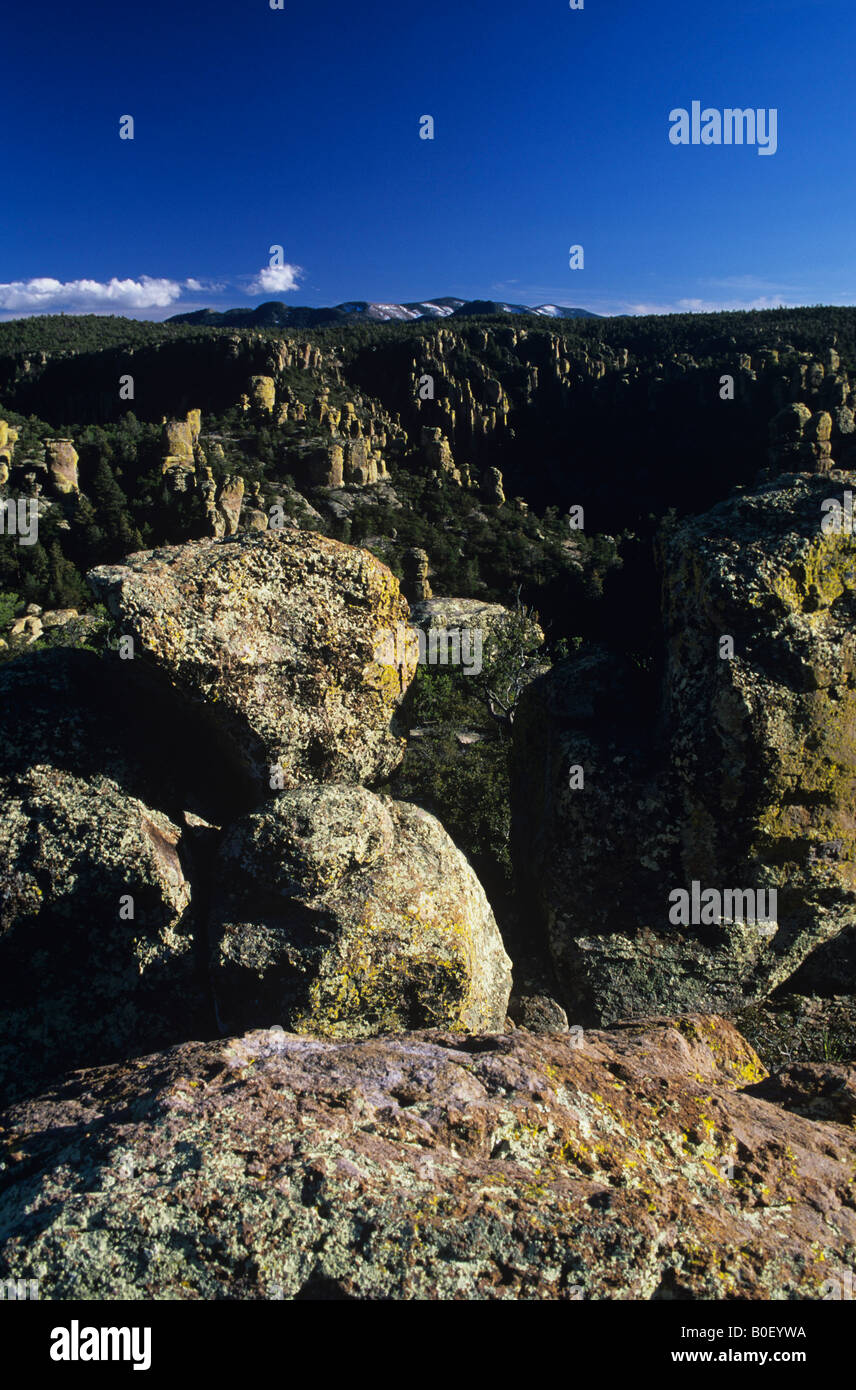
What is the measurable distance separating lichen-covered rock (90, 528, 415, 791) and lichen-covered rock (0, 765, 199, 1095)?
130 centimetres

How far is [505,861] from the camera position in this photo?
27.8ft

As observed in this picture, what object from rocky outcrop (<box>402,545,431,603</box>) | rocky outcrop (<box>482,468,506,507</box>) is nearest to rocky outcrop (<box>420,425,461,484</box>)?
rocky outcrop (<box>482,468,506,507</box>)

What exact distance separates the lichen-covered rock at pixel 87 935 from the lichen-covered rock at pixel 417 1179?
118cm

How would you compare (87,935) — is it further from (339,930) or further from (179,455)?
(179,455)

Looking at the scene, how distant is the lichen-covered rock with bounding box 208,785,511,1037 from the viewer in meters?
5.35

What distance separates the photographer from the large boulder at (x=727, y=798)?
620cm

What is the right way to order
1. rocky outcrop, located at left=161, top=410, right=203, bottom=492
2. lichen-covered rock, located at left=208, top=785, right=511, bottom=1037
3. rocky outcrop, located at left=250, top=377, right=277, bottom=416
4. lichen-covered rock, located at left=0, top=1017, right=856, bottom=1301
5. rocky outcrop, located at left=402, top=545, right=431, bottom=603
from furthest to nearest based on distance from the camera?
rocky outcrop, located at left=250, top=377, right=277, bottom=416 → rocky outcrop, located at left=161, top=410, right=203, bottom=492 → rocky outcrop, located at left=402, top=545, right=431, bottom=603 → lichen-covered rock, located at left=208, top=785, right=511, bottom=1037 → lichen-covered rock, located at left=0, top=1017, right=856, bottom=1301

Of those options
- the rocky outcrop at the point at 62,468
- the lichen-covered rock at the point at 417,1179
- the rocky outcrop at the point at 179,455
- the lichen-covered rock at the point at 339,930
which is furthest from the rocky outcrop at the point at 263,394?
the lichen-covered rock at the point at 417,1179

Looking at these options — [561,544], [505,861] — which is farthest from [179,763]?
[561,544]

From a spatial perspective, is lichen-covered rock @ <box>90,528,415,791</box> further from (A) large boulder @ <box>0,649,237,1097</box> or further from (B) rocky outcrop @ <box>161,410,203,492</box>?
(B) rocky outcrop @ <box>161,410,203,492</box>

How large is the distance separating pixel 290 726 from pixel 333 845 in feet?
4.47

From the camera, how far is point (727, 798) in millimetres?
6289

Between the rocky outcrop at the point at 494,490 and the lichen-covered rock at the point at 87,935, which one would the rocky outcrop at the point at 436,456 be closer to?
the rocky outcrop at the point at 494,490

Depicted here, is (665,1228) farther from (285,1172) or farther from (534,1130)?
(285,1172)
